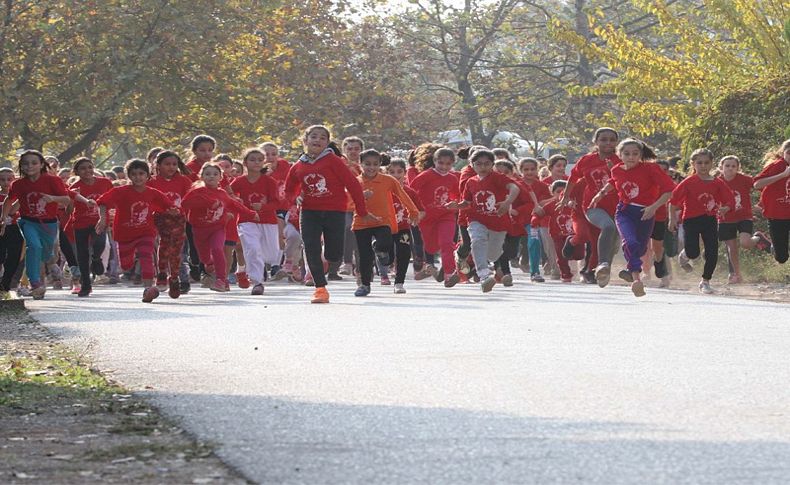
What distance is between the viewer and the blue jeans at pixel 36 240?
61.3 ft

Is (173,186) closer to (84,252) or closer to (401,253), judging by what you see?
(84,252)

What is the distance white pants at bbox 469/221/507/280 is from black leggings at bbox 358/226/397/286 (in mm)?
1079

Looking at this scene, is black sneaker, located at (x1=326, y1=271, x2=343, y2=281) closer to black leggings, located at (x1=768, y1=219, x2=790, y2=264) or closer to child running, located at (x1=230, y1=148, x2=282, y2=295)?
child running, located at (x1=230, y1=148, x2=282, y2=295)

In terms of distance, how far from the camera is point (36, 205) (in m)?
18.5

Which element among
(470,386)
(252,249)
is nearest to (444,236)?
(252,249)

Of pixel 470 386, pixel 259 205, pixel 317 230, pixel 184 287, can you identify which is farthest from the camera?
pixel 259 205

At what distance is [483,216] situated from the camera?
19.0 metres

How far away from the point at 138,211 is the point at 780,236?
689 centimetres

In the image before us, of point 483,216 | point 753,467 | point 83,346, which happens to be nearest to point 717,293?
point 483,216

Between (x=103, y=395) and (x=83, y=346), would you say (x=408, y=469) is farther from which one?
(x=83, y=346)

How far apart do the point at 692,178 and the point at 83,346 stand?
930 cm

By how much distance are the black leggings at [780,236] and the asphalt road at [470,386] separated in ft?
11.3

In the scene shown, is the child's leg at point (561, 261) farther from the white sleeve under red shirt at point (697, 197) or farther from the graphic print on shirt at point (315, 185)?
the graphic print on shirt at point (315, 185)

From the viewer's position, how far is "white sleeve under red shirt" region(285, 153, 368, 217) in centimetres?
1648
